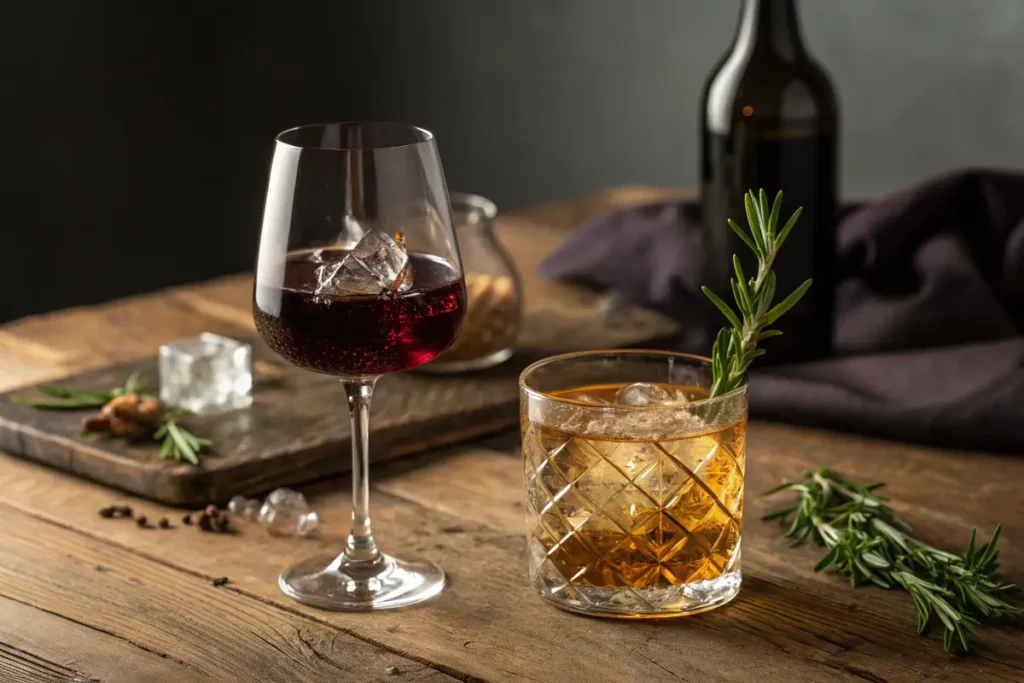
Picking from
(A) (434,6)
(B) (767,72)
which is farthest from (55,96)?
(B) (767,72)

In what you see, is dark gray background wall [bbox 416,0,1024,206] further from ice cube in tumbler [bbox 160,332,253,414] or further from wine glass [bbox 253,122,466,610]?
wine glass [bbox 253,122,466,610]

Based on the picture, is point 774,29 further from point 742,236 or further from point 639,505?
point 639,505

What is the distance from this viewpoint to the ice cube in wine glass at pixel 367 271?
3.54ft

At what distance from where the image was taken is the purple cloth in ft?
4.91

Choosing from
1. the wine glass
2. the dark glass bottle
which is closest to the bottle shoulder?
the dark glass bottle

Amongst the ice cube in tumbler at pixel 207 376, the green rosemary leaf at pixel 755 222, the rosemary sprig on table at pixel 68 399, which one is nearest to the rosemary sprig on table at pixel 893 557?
the green rosemary leaf at pixel 755 222

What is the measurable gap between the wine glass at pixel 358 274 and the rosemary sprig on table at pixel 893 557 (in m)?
0.34

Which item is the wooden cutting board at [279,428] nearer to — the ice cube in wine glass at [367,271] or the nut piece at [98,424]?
the nut piece at [98,424]

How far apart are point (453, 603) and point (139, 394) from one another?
58 centimetres

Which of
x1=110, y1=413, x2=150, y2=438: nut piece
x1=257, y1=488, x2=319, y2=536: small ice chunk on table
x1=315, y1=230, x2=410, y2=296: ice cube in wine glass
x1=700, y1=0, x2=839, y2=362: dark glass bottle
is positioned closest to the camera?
x1=315, y1=230, x2=410, y2=296: ice cube in wine glass

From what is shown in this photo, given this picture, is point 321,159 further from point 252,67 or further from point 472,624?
point 252,67

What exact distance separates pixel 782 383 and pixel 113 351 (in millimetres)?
877

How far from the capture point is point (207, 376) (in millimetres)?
1515

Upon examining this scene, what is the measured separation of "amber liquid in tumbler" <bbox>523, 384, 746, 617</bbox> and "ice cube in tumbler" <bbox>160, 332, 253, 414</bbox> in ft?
1.82
